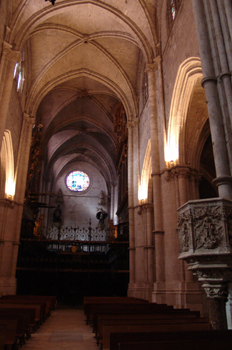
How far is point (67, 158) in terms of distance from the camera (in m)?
31.9

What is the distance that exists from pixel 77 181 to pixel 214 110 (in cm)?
2810

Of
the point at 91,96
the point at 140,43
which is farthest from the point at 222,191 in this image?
the point at 91,96

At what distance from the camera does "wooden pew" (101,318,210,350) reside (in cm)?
424

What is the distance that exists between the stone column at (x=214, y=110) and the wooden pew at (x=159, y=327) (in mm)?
1971

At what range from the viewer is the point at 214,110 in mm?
5492

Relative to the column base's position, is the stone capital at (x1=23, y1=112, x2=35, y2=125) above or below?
above

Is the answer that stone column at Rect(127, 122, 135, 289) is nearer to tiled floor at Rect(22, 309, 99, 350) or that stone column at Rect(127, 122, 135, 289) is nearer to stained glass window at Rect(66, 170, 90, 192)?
tiled floor at Rect(22, 309, 99, 350)

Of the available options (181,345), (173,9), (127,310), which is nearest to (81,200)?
(173,9)

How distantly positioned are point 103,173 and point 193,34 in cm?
2442

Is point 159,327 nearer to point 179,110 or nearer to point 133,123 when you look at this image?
point 179,110

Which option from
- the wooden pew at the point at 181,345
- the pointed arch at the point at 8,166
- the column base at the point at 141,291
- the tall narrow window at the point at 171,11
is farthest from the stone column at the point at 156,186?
the wooden pew at the point at 181,345

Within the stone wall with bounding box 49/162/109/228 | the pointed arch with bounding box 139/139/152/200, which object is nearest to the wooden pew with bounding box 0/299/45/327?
the pointed arch with bounding box 139/139/152/200

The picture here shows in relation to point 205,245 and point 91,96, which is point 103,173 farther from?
point 205,245

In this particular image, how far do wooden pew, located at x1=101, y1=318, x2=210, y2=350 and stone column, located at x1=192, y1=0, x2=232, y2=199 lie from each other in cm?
197
